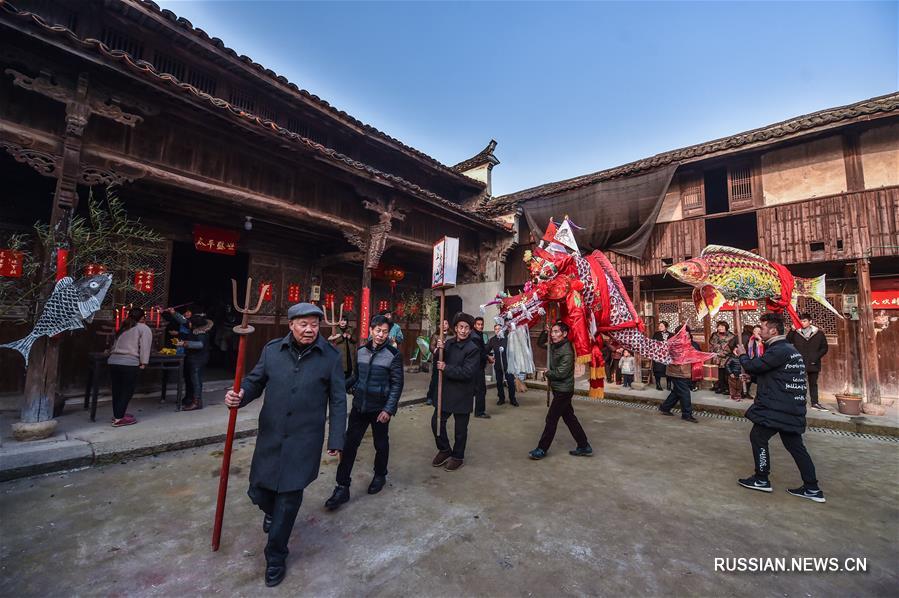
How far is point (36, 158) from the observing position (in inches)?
185

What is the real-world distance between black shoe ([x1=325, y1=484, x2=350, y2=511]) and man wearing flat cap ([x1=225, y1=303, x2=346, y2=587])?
1.94 feet

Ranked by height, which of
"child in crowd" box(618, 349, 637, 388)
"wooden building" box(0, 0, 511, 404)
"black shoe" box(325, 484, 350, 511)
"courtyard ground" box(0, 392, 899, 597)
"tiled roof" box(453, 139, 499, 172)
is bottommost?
"courtyard ground" box(0, 392, 899, 597)

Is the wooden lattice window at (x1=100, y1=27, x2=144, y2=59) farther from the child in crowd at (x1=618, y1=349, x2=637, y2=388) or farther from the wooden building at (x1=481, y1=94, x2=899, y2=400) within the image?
the child in crowd at (x1=618, y1=349, x2=637, y2=388)

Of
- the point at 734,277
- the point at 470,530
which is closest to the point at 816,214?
the point at 734,277

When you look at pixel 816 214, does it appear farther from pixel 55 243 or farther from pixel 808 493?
pixel 55 243

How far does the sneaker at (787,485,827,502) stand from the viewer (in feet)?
12.0

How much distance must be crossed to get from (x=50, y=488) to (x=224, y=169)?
16.1 ft

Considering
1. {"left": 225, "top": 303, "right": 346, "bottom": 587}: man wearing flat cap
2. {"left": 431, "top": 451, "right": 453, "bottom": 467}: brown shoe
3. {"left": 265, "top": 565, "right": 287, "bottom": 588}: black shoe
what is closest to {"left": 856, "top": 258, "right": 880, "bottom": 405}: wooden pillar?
{"left": 431, "top": 451, "right": 453, "bottom": 467}: brown shoe

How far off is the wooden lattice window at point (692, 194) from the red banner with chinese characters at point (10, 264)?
14121 mm

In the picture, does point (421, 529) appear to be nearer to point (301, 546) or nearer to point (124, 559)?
point (301, 546)

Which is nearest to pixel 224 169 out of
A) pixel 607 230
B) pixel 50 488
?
pixel 50 488

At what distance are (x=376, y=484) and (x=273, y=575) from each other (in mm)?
1423

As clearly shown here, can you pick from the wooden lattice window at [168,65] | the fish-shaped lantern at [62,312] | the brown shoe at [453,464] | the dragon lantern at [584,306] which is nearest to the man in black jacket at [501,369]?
the dragon lantern at [584,306]

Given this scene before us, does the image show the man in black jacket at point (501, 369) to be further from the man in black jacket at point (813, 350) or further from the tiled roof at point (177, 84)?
the man in black jacket at point (813, 350)
